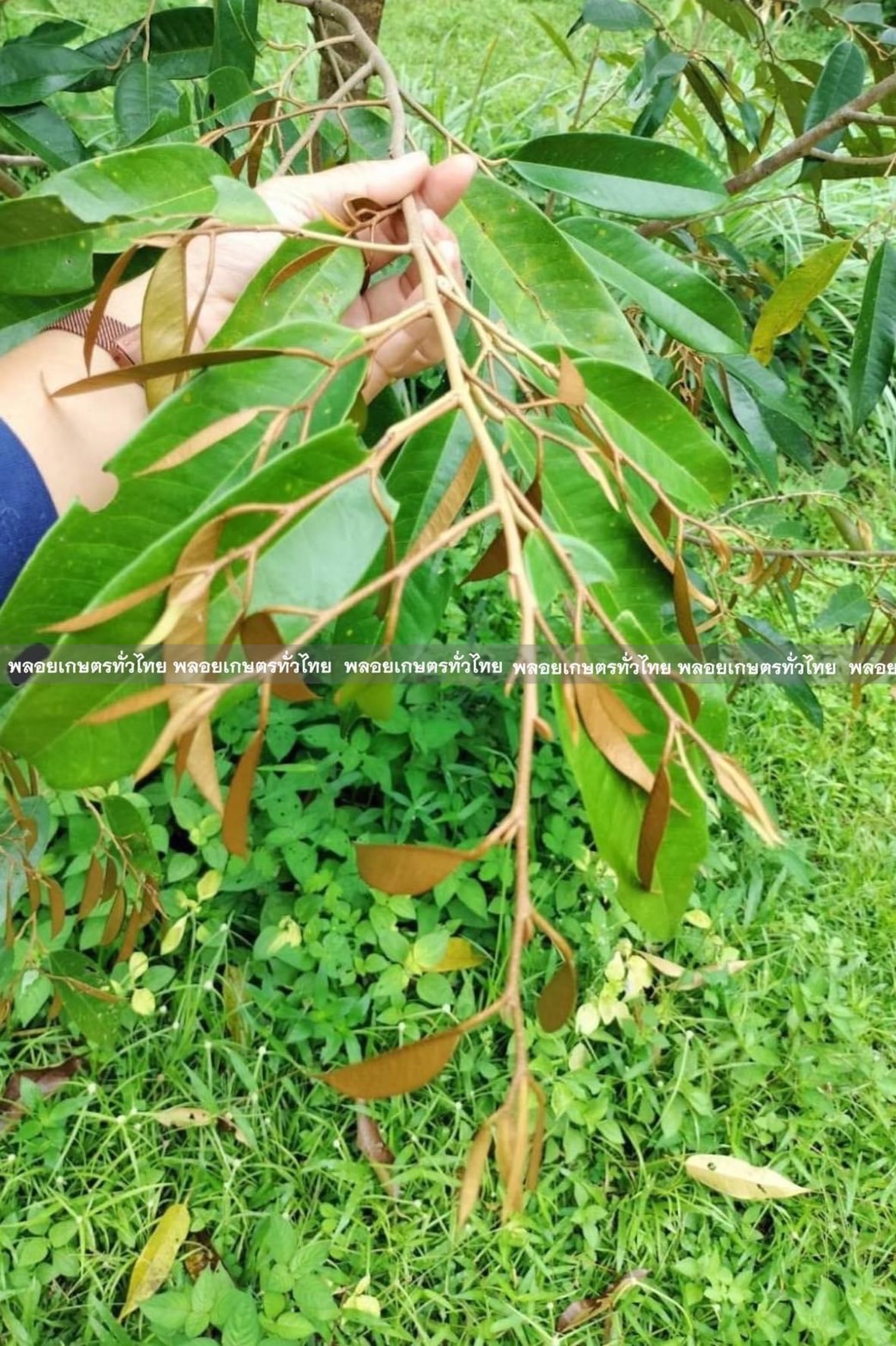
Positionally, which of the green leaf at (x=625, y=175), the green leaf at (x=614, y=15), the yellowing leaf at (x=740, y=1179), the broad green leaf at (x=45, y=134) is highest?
the broad green leaf at (x=45, y=134)

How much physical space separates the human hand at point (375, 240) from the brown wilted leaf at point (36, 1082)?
0.91m

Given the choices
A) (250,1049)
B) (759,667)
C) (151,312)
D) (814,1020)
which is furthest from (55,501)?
(814,1020)

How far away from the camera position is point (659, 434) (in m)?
0.54

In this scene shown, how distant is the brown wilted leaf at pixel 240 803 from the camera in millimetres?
322

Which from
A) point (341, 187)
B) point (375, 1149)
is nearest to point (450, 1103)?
point (375, 1149)

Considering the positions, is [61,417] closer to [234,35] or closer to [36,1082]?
[234,35]

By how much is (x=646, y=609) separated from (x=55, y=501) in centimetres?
36

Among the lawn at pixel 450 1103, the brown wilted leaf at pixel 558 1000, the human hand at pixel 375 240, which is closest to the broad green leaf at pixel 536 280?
the human hand at pixel 375 240

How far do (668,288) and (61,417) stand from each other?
1.36ft

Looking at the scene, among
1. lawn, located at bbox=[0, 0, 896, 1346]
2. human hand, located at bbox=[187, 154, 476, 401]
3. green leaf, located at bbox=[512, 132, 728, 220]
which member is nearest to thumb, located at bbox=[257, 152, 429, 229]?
human hand, located at bbox=[187, 154, 476, 401]

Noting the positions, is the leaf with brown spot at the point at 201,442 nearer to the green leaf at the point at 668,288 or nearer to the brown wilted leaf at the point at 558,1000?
the brown wilted leaf at the point at 558,1000

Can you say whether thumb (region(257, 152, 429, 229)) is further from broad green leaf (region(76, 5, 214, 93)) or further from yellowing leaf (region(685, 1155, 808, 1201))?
yellowing leaf (region(685, 1155, 808, 1201))

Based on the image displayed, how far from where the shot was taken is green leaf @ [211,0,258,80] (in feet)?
2.40

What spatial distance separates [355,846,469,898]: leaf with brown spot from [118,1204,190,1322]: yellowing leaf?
92 cm
